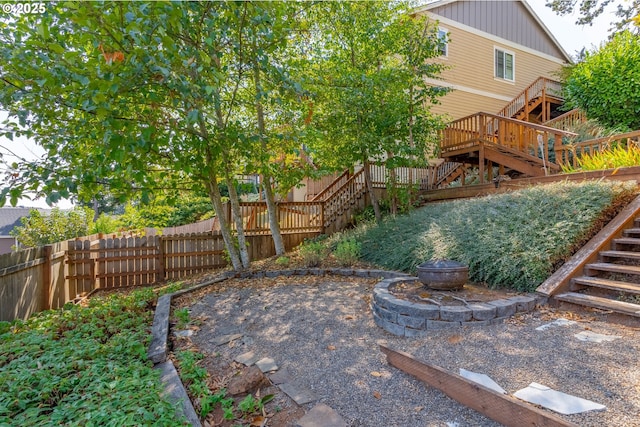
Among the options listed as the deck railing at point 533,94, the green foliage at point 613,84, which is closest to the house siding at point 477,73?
the deck railing at point 533,94

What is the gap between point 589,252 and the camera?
4.27 metres

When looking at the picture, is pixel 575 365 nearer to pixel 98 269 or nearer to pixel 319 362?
pixel 319 362

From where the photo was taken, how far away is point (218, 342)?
360 centimetres

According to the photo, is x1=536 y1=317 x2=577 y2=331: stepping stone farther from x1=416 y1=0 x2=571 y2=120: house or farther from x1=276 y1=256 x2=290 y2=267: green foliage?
x1=416 y1=0 x2=571 y2=120: house

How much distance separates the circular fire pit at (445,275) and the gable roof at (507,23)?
1209 cm

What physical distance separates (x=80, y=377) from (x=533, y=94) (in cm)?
1776

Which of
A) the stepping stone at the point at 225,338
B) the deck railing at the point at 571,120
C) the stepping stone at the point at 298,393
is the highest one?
the deck railing at the point at 571,120

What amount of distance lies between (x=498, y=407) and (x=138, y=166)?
13.9 feet

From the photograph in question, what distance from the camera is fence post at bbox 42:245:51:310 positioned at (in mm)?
5339

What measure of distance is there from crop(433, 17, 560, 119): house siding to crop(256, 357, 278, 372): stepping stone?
13.1 metres

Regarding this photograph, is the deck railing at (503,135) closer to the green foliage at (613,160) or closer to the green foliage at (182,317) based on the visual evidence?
the green foliage at (613,160)

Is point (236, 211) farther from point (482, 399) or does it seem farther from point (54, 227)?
point (54, 227)

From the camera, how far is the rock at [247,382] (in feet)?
8.23

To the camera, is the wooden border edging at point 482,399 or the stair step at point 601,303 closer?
the wooden border edging at point 482,399
